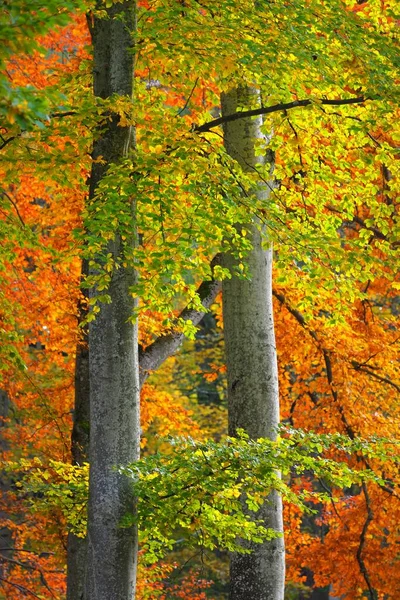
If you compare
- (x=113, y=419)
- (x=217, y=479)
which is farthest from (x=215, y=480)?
(x=113, y=419)

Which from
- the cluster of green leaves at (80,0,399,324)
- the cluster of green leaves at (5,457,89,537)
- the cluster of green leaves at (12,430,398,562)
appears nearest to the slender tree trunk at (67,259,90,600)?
the cluster of green leaves at (5,457,89,537)

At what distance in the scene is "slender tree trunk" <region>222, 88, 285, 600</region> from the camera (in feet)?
23.7

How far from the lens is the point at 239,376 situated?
7.60 metres

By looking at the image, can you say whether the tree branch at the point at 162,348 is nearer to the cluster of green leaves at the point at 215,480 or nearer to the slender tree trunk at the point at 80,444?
the slender tree trunk at the point at 80,444

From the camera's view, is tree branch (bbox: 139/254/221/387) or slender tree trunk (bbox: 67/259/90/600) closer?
slender tree trunk (bbox: 67/259/90/600)

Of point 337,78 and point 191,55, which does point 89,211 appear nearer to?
point 191,55

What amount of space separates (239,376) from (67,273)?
158 inches

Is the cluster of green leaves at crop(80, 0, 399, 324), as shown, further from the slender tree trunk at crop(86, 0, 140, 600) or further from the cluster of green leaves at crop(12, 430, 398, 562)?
the cluster of green leaves at crop(12, 430, 398, 562)

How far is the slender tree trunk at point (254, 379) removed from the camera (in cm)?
723

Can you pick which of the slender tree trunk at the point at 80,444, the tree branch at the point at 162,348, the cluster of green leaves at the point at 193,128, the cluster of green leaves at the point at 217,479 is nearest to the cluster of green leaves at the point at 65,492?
the cluster of green leaves at the point at 217,479

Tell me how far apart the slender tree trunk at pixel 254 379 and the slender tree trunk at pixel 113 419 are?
1160 millimetres

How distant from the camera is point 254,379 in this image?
297 inches

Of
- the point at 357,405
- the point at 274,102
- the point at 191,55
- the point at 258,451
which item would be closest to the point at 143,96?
the point at 274,102

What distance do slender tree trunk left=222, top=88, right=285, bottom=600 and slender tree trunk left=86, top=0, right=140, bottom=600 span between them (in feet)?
3.81
